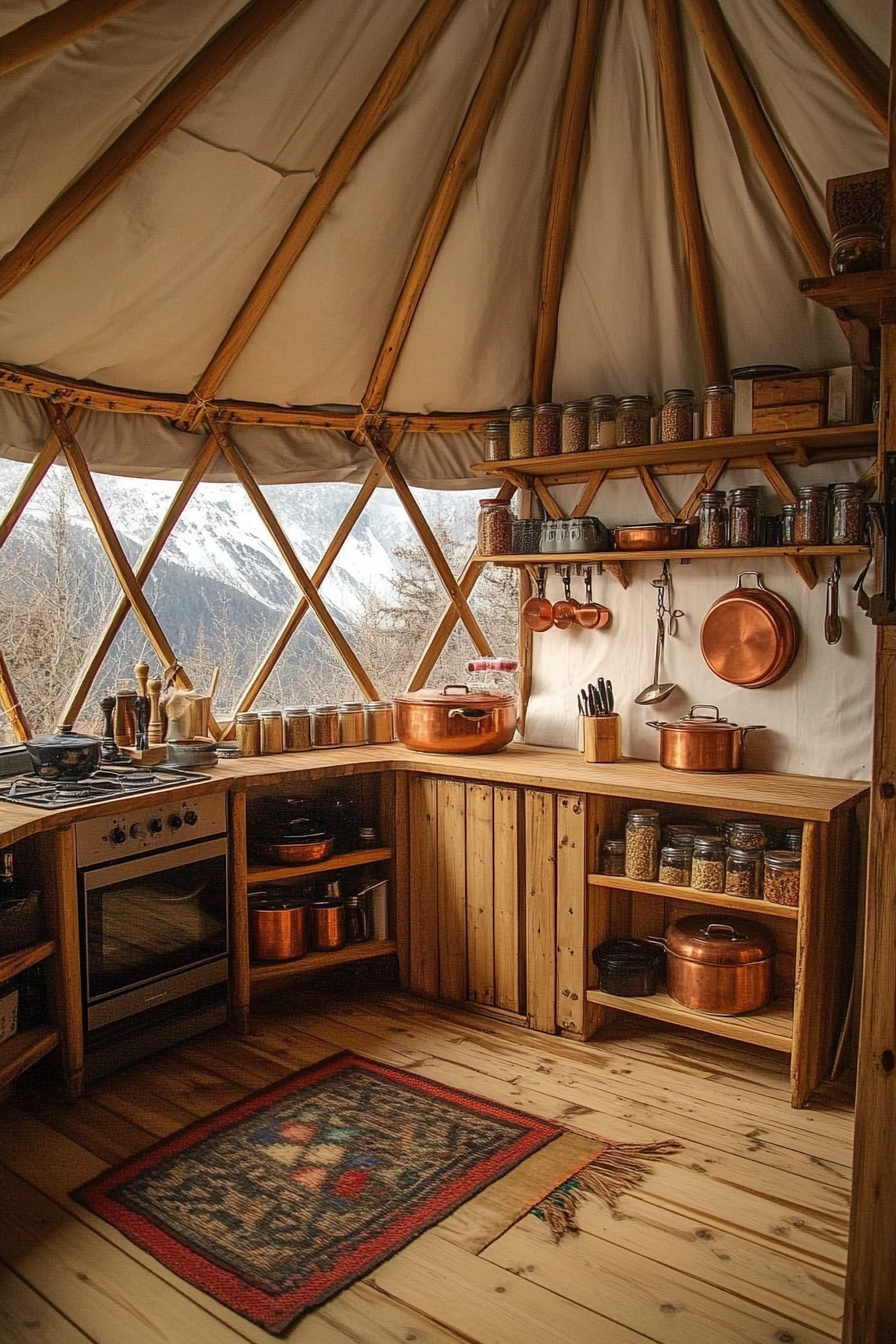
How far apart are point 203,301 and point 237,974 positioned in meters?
2.17

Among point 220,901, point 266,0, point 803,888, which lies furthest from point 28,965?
point 266,0

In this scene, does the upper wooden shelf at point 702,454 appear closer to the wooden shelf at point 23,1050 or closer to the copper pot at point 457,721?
the copper pot at point 457,721

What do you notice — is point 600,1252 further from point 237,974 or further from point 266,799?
point 266,799

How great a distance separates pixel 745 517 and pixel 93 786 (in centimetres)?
217

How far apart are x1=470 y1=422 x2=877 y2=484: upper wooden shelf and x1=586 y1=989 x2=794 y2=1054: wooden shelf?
1.72 meters

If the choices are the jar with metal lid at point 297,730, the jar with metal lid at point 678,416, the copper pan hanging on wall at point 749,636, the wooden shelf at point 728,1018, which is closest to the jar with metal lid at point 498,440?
the jar with metal lid at point 678,416

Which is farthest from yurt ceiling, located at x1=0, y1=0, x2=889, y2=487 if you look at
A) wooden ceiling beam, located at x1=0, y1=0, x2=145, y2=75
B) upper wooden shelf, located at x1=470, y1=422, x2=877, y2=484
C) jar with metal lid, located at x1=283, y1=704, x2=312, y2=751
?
jar with metal lid, located at x1=283, y1=704, x2=312, y2=751

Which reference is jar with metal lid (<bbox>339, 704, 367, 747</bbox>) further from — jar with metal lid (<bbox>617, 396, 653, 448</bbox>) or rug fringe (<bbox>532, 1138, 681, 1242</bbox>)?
rug fringe (<bbox>532, 1138, 681, 1242</bbox>)

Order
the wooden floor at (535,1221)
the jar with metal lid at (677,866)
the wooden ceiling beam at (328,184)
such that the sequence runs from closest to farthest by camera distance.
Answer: the wooden floor at (535,1221), the wooden ceiling beam at (328,184), the jar with metal lid at (677,866)

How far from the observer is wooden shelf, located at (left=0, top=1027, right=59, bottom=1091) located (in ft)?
8.30

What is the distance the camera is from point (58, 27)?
2154mm

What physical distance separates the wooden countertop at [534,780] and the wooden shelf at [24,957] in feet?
1.04

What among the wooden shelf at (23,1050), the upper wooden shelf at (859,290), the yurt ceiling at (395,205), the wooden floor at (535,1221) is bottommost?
the wooden floor at (535,1221)

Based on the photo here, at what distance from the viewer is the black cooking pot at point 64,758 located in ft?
9.90
